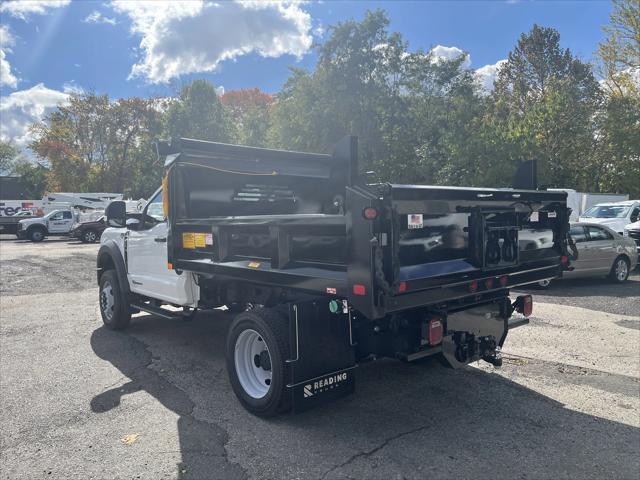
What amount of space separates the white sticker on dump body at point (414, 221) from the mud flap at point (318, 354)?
3.04 feet

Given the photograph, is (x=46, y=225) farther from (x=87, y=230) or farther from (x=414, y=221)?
(x=414, y=221)

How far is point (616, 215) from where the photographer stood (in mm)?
16141

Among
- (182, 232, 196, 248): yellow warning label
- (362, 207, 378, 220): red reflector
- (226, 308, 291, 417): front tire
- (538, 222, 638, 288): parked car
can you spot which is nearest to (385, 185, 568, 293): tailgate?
(362, 207, 378, 220): red reflector

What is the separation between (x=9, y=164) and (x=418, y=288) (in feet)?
252

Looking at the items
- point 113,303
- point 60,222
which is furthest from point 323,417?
point 60,222

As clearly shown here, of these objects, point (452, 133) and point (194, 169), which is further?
point (452, 133)

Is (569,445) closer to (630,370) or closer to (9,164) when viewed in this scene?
(630,370)

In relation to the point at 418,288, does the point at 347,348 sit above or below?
below

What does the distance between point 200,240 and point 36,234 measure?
90.0ft

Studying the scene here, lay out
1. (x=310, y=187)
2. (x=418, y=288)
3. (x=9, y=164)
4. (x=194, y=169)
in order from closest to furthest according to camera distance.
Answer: (x=418, y=288) < (x=194, y=169) < (x=310, y=187) < (x=9, y=164)

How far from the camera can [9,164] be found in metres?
66.1

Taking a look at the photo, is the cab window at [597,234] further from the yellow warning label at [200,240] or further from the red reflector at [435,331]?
the yellow warning label at [200,240]

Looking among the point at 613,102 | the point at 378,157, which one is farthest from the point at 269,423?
the point at 613,102

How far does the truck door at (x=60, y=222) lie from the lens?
92.5 feet
